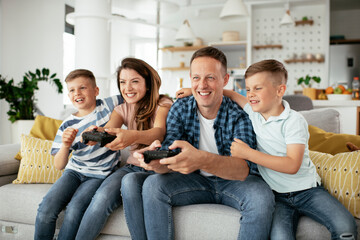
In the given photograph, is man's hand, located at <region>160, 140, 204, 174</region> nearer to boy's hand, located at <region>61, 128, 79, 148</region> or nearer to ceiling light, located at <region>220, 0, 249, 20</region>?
boy's hand, located at <region>61, 128, 79, 148</region>

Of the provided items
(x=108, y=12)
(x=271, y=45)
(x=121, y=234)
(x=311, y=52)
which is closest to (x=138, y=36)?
(x=271, y=45)

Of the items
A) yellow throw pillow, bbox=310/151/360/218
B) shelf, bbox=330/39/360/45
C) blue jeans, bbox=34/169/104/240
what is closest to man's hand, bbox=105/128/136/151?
blue jeans, bbox=34/169/104/240

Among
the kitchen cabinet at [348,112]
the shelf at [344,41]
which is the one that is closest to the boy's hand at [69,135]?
the kitchen cabinet at [348,112]

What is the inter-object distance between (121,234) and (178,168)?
1.73 ft

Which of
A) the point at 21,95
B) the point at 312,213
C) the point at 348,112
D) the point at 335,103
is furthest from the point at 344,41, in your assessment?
the point at 312,213

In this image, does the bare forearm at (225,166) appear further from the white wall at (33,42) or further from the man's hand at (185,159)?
the white wall at (33,42)

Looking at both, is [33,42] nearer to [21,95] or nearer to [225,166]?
[21,95]

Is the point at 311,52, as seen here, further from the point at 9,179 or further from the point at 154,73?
the point at 9,179

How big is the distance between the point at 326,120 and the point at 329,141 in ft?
0.86

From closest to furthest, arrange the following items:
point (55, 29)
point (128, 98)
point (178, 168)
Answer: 1. point (178, 168)
2. point (128, 98)
3. point (55, 29)

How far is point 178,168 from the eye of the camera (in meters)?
1.24

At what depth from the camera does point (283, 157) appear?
1.28m

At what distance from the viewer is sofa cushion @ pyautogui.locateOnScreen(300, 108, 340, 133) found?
197 cm

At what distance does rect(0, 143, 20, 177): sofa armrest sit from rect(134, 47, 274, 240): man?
41.7 inches
